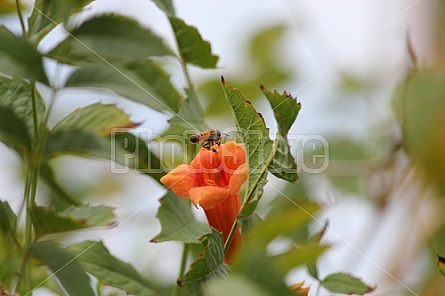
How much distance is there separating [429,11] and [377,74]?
0.17 m

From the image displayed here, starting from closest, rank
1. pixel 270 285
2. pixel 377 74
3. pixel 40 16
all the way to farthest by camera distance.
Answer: pixel 270 285 < pixel 40 16 < pixel 377 74

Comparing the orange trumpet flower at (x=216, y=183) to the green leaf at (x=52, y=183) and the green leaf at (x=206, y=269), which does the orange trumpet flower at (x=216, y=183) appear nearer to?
the green leaf at (x=206, y=269)

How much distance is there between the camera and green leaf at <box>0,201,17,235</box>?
0.68 m

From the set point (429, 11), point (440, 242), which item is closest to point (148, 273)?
point (440, 242)

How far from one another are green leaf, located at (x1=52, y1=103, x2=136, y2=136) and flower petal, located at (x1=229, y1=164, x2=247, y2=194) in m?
0.18

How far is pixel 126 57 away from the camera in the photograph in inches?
30.3

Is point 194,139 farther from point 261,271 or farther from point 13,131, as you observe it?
point 261,271

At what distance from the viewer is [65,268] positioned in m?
0.60

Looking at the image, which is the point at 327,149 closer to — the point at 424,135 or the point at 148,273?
the point at 424,135

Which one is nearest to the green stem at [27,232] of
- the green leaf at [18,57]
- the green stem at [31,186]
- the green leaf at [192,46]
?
the green stem at [31,186]

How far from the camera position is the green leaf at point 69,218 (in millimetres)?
632

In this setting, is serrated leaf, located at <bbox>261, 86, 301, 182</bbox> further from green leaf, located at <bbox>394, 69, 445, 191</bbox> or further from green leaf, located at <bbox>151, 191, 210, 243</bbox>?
green leaf, located at <bbox>394, 69, 445, 191</bbox>

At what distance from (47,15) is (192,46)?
0.52 ft

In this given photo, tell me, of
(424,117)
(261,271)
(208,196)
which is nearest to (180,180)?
(208,196)
